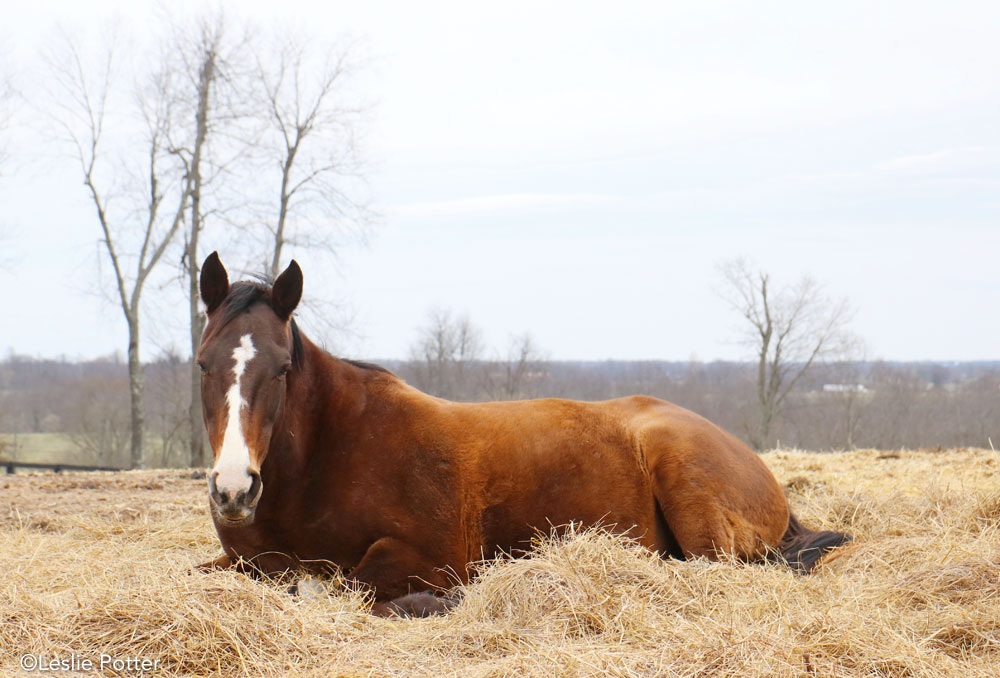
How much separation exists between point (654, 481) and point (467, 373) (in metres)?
34.1

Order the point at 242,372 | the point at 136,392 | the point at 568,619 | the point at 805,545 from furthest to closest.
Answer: the point at 136,392, the point at 805,545, the point at 242,372, the point at 568,619

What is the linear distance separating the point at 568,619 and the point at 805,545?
238 centimetres

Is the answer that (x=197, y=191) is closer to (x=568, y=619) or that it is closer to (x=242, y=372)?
(x=242, y=372)

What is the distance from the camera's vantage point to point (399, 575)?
4.29 m

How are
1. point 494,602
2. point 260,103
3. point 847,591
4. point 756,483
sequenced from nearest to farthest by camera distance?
point 494,602 → point 847,591 → point 756,483 → point 260,103

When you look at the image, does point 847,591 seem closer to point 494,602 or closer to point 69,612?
point 494,602

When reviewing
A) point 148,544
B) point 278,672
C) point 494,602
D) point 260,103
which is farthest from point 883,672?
point 260,103

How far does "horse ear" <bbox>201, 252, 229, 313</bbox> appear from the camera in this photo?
418cm

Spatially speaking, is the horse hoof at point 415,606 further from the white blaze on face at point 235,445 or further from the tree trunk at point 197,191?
the tree trunk at point 197,191

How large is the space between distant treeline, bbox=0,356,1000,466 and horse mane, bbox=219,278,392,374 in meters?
29.0

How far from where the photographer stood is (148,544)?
5.77 m

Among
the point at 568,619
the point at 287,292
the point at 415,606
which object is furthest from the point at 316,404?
the point at 568,619

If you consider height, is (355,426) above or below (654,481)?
above

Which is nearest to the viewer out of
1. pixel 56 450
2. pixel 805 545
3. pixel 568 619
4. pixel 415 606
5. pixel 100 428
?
pixel 568 619
